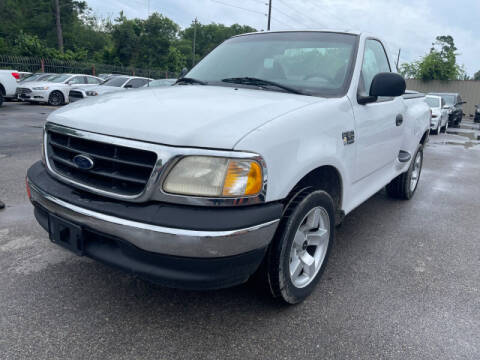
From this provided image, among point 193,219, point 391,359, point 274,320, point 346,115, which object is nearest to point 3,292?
point 193,219

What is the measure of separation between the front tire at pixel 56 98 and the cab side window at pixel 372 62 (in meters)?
15.2

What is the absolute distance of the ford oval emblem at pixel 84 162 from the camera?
2105mm

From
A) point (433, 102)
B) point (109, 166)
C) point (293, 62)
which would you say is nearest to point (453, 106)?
point (433, 102)

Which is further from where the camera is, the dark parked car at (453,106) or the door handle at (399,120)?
the dark parked car at (453,106)

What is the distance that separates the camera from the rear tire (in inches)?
193

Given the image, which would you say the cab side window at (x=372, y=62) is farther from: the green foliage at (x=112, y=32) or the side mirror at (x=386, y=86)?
the green foliage at (x=112, y=32)

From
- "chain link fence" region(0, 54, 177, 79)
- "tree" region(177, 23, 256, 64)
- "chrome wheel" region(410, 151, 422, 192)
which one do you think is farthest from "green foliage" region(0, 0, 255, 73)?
"chrome wheel" region(410, 151, 422, 192)

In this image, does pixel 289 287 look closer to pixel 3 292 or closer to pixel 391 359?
pixel 391 359

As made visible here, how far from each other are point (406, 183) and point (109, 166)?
3.98 m

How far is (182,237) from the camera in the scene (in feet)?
5.93

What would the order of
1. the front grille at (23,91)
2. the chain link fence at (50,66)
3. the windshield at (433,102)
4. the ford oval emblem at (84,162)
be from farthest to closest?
the chain link fence at (50,66), the front grille at (23,91), the windshield at (433,102), the ford oval emblem at (84,162)

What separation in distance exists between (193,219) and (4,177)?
4.49m

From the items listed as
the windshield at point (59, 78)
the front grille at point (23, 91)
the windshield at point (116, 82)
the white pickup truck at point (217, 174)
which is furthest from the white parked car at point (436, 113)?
the front grille at point (23, 91)

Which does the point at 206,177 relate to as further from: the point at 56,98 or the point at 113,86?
the point at 56,98
